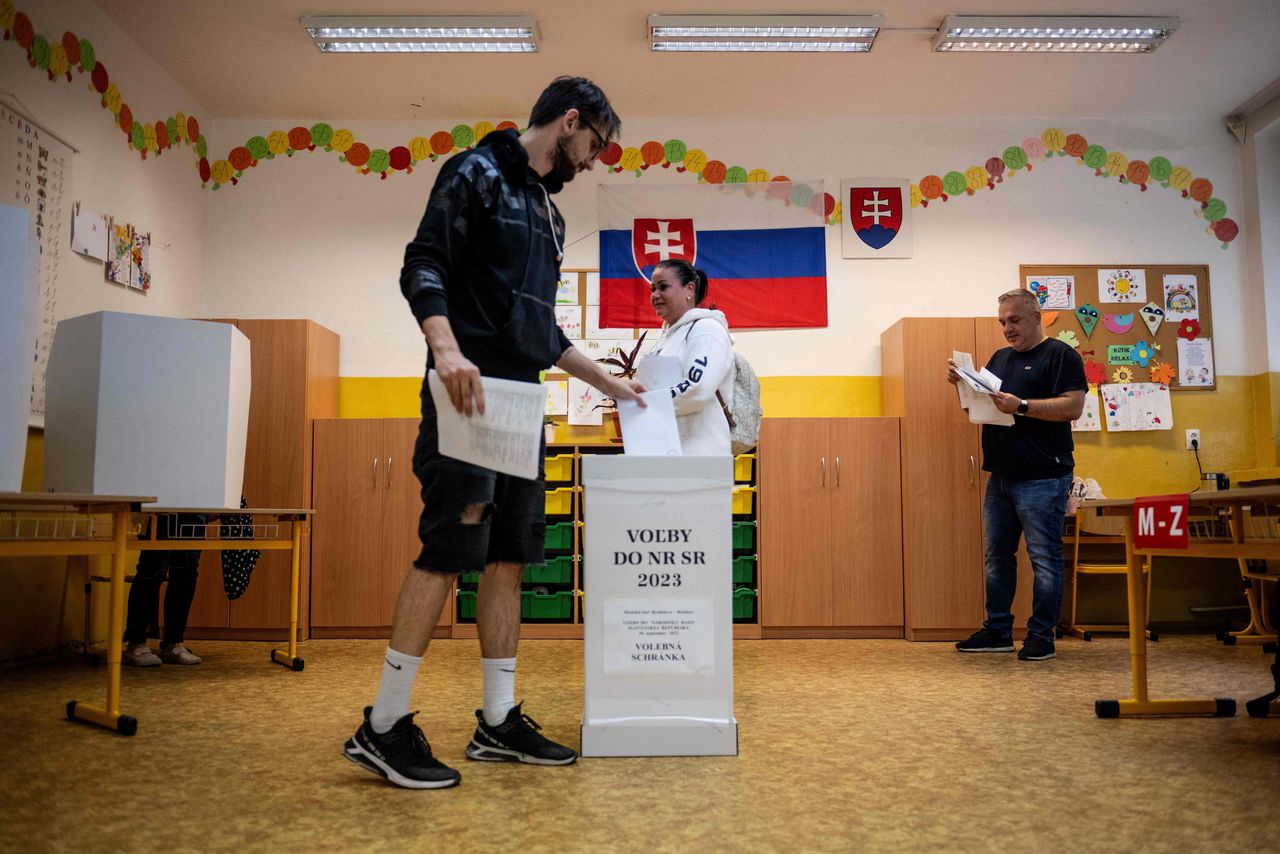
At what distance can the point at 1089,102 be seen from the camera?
5133 mm

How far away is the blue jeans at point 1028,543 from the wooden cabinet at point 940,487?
40 centimetres

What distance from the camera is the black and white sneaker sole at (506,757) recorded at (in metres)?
2.02

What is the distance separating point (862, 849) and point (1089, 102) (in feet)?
16.2

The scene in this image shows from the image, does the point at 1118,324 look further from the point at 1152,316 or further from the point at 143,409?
the point at 143,409

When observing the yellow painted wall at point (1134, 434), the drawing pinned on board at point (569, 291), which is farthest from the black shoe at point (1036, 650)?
the drawing pinned on board at point (569, 291)

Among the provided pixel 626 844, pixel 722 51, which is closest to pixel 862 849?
pixel 626 844

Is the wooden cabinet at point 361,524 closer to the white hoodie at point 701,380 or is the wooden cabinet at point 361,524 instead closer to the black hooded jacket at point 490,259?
the white hoodie at point 701,380

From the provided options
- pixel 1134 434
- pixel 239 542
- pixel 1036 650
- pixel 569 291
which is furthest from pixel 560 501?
pixel 1134 434

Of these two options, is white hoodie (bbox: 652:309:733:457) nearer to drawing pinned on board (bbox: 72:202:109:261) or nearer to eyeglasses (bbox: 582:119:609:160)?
eyeglasses (bbox: 582:119:609:160)

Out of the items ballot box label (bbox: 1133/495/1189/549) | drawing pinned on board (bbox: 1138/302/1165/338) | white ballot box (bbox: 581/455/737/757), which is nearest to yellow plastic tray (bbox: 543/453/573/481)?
white ballot box (bbox: 581/455/737/757)

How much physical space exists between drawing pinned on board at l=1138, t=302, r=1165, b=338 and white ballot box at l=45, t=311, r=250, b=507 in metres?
4.68

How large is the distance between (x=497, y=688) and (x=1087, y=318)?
4.33 m

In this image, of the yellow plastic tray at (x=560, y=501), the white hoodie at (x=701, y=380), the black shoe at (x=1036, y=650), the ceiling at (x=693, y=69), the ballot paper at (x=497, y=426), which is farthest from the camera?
the yellow plastic tray at (x=560, y=501)

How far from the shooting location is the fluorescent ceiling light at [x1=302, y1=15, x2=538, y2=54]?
13.9 feet
